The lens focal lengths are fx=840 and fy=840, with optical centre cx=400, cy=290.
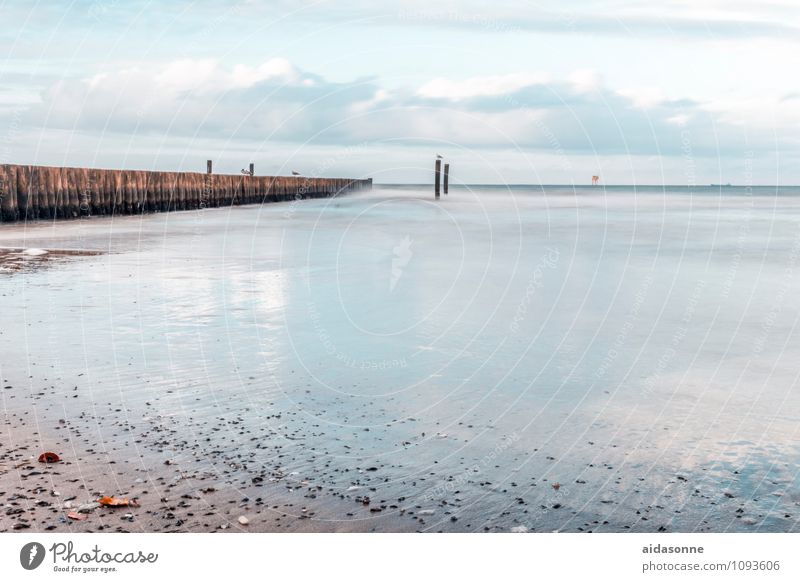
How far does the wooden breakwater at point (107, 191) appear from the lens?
28359mm

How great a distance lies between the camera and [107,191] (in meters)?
34.2

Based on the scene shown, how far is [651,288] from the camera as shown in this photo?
15703 mm

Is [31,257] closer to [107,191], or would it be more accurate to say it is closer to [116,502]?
[116,502]

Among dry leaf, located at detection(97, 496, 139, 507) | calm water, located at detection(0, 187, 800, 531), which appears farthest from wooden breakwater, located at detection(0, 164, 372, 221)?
dry leaf, located at detection(97, 496, 139, 507)

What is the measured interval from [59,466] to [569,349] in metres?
5.93

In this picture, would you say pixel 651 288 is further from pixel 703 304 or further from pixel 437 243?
pixel 437 243

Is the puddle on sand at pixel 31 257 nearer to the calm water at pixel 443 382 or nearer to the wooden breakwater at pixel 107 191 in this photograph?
the calm water at pixel 443 382

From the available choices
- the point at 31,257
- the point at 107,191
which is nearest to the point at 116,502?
the point at 31,257

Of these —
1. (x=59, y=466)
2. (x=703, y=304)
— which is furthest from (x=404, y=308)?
(x=59, y=466)
